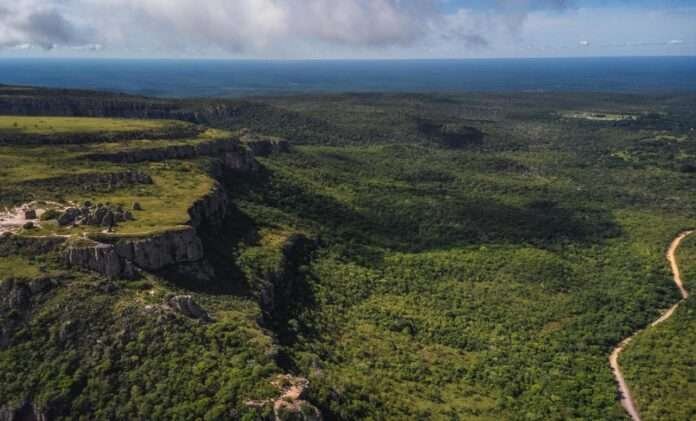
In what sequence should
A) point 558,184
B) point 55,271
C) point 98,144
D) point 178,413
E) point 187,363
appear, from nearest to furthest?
point 178,413 < point 187,363 < point 55,271 < point 98,144 < point 558,184

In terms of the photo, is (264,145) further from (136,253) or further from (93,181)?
(136,253)

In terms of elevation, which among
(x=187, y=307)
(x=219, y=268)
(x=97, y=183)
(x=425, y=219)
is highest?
(x=97, y=183)

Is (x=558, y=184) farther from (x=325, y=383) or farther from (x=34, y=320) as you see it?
(x=34, y=320)

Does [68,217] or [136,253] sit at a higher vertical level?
[68,217]

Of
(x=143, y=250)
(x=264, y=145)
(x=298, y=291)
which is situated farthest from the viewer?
(x=264, y=145)

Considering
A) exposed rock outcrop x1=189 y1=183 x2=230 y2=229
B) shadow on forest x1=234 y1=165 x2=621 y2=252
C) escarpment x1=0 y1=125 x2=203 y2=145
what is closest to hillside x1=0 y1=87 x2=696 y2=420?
exposed rock outcrop x1=189 y1=183 x2=230 y2=229

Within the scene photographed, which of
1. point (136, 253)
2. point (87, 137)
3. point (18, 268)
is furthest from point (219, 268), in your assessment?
point (87, 137)

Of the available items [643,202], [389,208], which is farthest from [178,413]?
[643,202]
